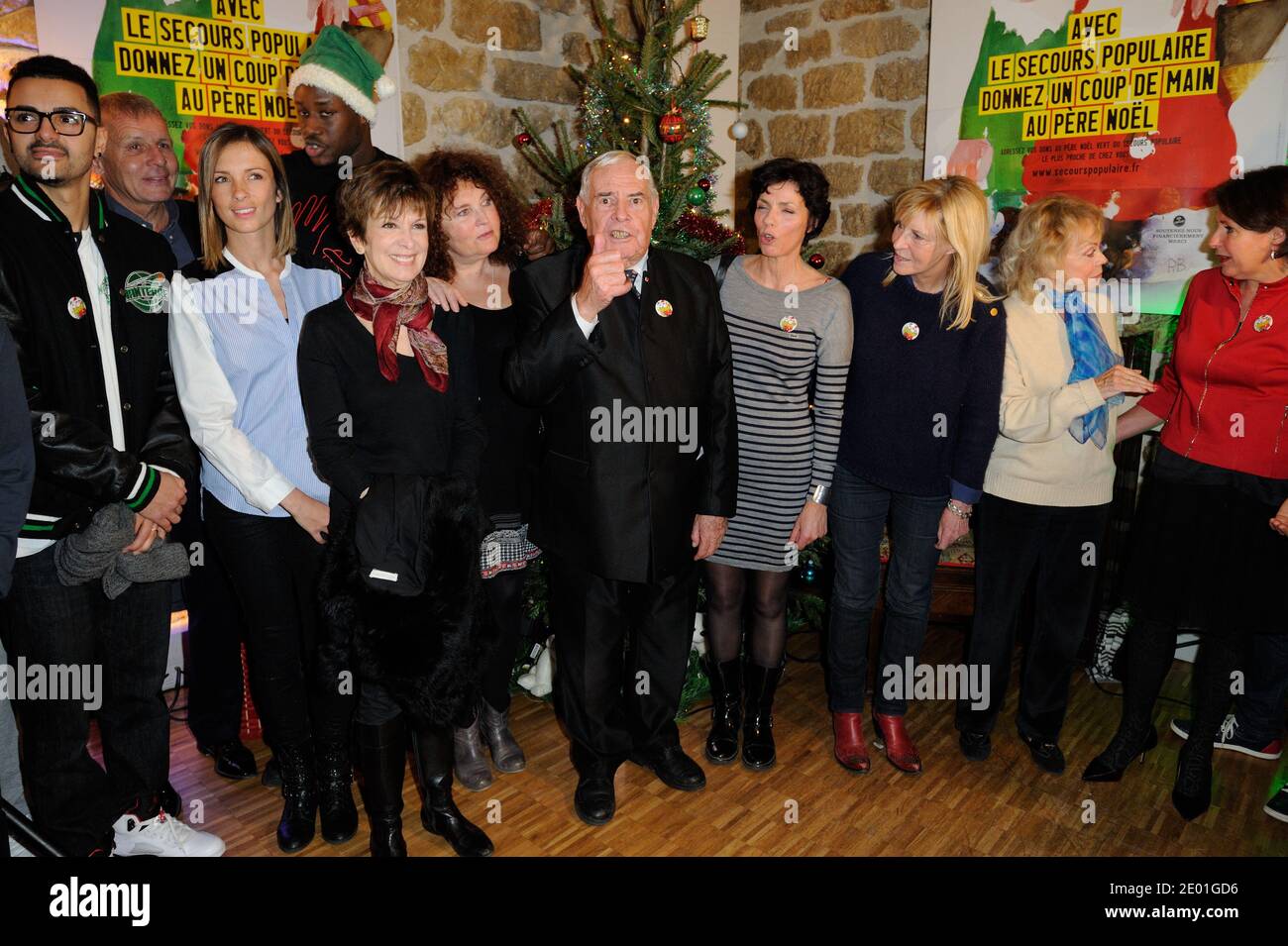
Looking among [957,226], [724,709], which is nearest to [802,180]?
[957,226]

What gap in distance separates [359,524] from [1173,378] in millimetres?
2648

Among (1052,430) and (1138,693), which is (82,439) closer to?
(1052,430)

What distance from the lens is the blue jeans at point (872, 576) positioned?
9.52ft

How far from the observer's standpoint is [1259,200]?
2.56m

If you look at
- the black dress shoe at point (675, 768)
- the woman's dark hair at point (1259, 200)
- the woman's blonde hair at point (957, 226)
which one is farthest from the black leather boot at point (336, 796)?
the woman's dark hair at point (1259, 200)

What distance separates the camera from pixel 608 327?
8.07ft

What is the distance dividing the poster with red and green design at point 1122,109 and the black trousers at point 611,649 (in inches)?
104

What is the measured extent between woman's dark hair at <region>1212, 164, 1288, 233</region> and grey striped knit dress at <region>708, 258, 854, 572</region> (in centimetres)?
114

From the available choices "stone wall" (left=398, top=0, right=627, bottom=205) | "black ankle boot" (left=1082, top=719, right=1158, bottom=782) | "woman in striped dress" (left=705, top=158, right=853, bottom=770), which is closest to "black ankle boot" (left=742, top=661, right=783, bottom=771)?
"woman in striped dress" (left=705, top=158, right=853, bottom=770)

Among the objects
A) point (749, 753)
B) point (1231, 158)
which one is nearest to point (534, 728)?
point (749, 753)

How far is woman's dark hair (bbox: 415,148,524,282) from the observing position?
254 cm

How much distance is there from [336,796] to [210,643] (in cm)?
79

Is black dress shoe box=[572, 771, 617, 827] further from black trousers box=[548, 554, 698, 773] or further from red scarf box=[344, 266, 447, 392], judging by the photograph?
red scarf box=[344, 266, 447, 392]

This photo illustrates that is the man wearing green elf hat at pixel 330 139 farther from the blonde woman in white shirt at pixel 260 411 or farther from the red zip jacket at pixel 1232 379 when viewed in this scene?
the red zip jacket at pixel 1232 379
